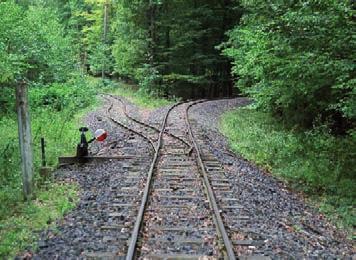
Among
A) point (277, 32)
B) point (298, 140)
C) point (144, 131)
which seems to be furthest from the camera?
point (144, 131)

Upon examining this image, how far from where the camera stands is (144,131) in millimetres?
16062

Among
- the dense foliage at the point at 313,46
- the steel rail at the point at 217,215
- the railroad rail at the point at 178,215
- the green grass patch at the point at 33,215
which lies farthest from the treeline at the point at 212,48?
the railroad rail at the point at 178,215

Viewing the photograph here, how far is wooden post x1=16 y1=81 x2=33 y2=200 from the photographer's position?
788 cm

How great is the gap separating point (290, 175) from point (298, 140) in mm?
3394

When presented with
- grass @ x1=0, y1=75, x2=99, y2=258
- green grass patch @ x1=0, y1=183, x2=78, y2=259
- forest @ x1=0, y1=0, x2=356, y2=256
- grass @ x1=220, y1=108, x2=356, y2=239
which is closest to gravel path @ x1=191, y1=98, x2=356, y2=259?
grass @ x1=220, y1=108, x2=356, y2=239

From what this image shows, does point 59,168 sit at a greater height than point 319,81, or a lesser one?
lesser

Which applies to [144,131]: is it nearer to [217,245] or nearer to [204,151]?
[204,151]

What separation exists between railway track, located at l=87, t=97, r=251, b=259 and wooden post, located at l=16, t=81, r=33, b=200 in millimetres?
1794

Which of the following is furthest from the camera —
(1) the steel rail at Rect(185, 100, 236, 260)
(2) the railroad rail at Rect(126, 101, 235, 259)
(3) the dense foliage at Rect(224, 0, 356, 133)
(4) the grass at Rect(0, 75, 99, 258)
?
(3) the dense foliage at Rect(224, 0, 356, 133)

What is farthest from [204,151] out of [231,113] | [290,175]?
[231,113]

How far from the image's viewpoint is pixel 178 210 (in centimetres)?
736

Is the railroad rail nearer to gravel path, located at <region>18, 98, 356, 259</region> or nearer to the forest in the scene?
gravel path, located at <region>18, 98, 356, 259</region>

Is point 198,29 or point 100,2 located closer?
point 198,29

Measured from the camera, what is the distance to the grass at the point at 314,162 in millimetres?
8984
